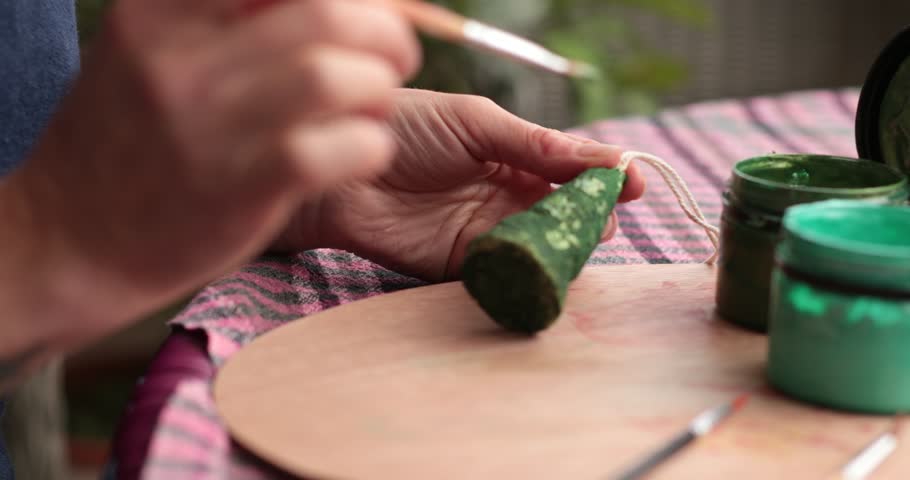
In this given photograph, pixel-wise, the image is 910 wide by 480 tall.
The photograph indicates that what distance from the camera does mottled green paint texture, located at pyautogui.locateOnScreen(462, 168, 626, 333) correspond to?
67 centimetres

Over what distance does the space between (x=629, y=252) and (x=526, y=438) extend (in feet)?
1.46

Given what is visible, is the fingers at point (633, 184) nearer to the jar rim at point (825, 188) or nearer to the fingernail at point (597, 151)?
the fingernail at point (597, 151)

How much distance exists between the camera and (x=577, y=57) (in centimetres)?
232

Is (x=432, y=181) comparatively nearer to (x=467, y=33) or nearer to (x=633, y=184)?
(x=633, y=184)

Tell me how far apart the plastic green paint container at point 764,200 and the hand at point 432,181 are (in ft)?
0.49

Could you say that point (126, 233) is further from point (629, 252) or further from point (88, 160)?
point (629, 252)

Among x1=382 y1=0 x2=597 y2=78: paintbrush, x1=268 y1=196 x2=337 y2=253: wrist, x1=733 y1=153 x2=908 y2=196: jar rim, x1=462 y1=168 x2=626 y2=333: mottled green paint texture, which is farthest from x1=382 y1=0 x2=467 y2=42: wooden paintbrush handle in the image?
x1=268 y1=196 x2=337 y2=253: wrist

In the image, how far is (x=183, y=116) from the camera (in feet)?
1.62

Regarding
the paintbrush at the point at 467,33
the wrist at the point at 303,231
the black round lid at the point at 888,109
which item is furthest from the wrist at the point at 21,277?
the black round lid at the point at 888,109

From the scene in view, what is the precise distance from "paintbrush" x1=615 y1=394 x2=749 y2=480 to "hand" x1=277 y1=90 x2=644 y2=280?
1.05ft

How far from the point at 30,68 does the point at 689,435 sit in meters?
0.67

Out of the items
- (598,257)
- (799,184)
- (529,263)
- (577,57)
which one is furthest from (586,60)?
(529,263)

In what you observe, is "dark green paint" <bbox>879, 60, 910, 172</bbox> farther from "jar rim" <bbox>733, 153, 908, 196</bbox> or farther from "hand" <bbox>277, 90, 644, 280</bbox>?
"hand" <bbox>277, 90, 644, 280</bbox>

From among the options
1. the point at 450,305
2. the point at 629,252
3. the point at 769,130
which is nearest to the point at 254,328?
the point at 450,305
